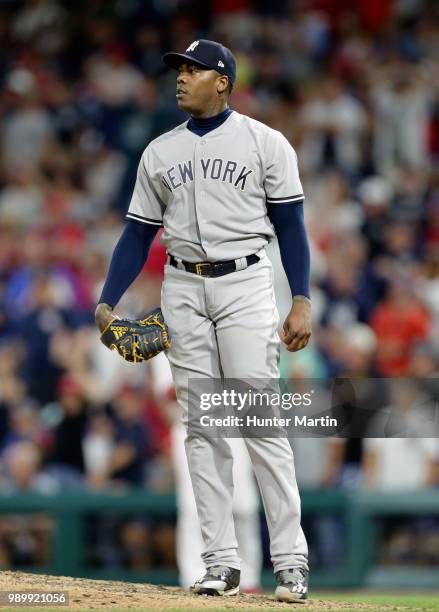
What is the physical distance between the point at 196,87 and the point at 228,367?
105 centimetres

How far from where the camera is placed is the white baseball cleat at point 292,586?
4.90m

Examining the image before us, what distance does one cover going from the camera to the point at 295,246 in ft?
16.6

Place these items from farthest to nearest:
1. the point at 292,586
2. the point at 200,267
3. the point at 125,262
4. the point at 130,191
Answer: the point at 130,191, the point at 125,262, the point at 200,267, the point at 292,586

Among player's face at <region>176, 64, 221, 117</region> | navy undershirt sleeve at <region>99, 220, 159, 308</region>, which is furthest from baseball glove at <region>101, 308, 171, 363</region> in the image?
player's face at <region>176, 64, 221, 117</region>

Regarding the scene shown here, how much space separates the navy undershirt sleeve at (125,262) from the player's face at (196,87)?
0.49 m

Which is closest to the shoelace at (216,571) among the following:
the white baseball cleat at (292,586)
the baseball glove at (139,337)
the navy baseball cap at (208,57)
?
the white baseball cleat at (292,586)

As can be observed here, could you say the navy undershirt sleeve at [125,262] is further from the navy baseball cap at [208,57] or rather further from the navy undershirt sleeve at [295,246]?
the navy baseball cap at [208,57]

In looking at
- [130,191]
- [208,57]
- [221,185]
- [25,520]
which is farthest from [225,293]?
[130,191]

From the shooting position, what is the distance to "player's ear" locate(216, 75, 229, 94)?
200 inches

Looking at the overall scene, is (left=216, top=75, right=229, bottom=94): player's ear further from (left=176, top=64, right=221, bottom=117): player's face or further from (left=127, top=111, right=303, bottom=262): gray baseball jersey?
(left=127, top=111, right=303, bottom=262): gray baseball jersey

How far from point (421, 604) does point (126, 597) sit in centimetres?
130

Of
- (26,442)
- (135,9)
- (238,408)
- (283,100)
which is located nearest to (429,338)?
(26,442)

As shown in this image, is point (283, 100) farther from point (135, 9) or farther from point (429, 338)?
point (429, 338)

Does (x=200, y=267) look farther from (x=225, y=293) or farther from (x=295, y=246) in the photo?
(x=295, y=246)
